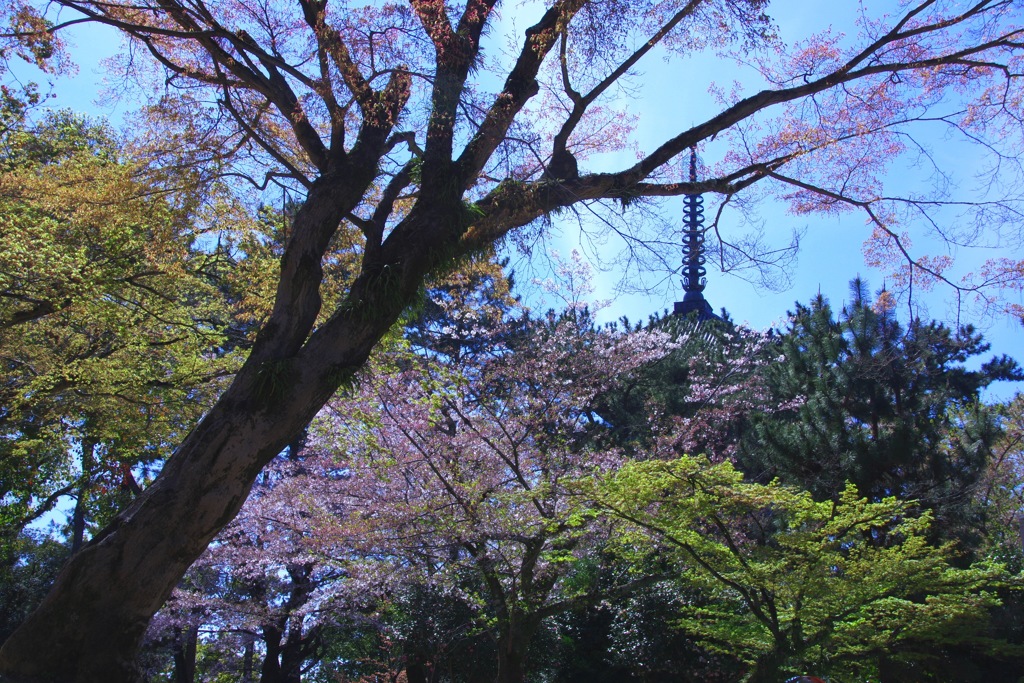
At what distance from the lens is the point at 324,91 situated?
5.53m

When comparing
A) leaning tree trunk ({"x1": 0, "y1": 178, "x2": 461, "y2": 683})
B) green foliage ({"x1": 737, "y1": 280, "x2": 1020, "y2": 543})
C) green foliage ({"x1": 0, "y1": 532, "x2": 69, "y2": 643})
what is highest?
green foliage ({"x1": 737, "y1": 280, "x2": 1020, "y2": 543})

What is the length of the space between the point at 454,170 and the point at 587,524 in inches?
190

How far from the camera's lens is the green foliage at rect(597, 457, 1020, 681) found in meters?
7.09

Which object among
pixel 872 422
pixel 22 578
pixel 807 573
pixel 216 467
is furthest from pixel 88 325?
pixel 872 422

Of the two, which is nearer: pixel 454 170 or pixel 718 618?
pixel 454 170

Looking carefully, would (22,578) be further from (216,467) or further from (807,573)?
(807,573)

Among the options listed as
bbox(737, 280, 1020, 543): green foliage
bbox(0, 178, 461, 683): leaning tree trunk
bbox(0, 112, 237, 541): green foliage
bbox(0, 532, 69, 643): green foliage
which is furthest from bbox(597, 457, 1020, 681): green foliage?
bbox(0, 532, 69, 643): green foliage

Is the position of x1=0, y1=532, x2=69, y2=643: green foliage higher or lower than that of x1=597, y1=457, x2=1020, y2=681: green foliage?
higher

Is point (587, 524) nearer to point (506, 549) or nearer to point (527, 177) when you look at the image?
point (506, 549)

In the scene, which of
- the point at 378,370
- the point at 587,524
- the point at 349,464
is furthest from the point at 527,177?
the point at 349,464

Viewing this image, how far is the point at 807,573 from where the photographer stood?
7.04 meters

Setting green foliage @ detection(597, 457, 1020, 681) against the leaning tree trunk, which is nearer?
the leaning tree trunk

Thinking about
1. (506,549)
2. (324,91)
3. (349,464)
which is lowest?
(506,549)

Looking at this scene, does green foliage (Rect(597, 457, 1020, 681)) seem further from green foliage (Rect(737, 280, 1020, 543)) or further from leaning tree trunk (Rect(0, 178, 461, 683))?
leaning tree trunk (Rect(0, 178, 461, 683))
